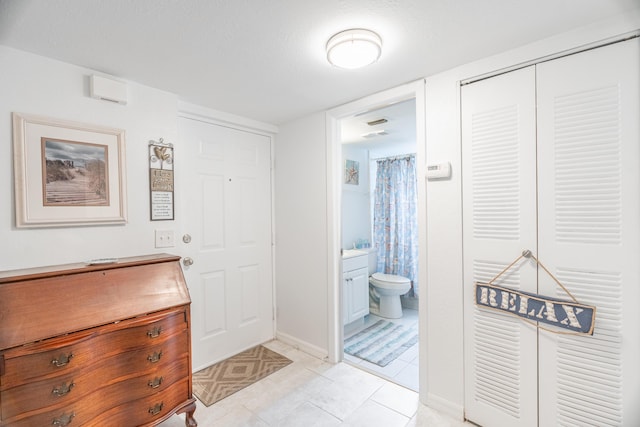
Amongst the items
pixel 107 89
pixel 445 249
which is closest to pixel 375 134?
pixel 445 249

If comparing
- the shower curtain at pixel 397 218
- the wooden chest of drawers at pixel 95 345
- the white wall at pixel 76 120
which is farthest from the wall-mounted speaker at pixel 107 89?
the shower curtain at pixel 397 218

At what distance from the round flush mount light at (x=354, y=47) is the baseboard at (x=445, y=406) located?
2.17 m

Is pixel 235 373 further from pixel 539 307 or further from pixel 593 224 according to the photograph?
pixel 593 224

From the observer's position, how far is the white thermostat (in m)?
1.85

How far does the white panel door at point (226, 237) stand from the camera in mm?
2445

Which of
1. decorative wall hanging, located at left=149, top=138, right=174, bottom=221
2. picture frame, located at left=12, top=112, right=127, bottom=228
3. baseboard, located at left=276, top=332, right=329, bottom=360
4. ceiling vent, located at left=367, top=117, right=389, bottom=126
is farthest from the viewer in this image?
ceiling vent, located at left=367, top=117, right=389, bottom=126

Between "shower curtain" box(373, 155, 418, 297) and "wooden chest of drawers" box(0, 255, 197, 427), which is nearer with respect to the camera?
"wooden chest of drawers" box(0, 255, 197, 427)

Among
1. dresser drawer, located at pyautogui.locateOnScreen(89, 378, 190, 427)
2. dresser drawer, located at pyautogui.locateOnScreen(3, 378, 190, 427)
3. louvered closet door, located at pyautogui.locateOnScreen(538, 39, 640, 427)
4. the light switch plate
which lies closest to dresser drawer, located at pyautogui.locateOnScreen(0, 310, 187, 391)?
dresser drawer, located at pyautogui.locateOnScreen(3, 378, 190, 427)

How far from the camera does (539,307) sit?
4.97 feet

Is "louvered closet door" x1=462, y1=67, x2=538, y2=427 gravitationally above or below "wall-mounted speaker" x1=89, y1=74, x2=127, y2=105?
below

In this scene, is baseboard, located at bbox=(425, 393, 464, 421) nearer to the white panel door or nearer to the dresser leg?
the dresser leg

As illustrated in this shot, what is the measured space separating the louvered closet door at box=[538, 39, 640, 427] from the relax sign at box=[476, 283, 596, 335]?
0.06 metres

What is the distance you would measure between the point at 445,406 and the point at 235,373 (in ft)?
5.30

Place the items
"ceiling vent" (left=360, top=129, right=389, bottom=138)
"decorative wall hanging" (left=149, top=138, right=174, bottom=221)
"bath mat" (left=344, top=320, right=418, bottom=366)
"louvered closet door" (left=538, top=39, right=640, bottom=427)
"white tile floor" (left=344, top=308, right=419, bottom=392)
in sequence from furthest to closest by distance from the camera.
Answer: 1. "ceiling vent" (left=360, top=129, right=389, bottom=138)
2. "bath mat" (left=344, top=320, right=418, bottom=366)
3. "white tile floor" (left=344, top=308, right=419, bottom=392)
4. "decorative wall hanging" (left=149, top=138, right=174, bottom=221)
5. "louvered closet door" (left=538, top=39, right=640, bottom=427)
